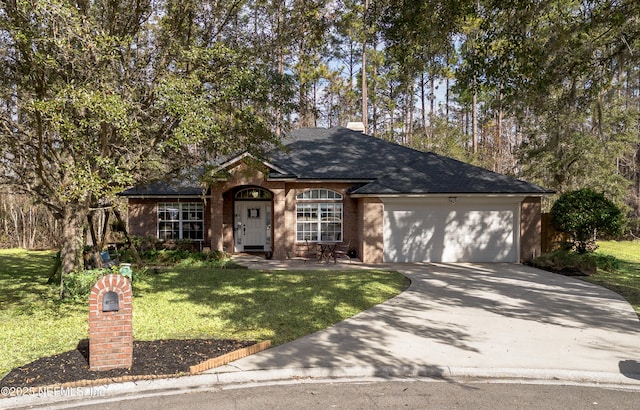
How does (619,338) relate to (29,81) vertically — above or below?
below

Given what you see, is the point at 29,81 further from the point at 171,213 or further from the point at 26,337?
the point at 171,213

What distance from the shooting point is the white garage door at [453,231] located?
17750 millimetres

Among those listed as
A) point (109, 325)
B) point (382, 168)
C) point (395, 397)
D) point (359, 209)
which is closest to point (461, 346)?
point (395, 397)

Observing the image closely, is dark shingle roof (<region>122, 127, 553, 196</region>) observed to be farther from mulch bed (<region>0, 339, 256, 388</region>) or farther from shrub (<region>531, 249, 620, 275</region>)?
mulch bed (<region>0, 339, 256, 388</region>)

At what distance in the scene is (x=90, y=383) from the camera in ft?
18.5

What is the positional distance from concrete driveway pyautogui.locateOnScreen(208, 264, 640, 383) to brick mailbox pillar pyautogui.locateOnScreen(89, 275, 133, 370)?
124 centimetres

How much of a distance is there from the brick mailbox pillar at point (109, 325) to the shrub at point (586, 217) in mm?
15883

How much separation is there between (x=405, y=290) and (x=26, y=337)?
8.35 meters

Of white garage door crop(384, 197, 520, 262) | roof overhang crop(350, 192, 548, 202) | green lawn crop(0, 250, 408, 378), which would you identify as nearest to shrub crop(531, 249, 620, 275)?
white garage door crop(384, 197, 520, 262)

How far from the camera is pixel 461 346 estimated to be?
730 centimetres

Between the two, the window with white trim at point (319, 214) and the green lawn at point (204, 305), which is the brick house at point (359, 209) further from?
the green lawn at point (204, 305)

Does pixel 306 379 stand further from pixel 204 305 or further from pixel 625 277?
pixel 625 277

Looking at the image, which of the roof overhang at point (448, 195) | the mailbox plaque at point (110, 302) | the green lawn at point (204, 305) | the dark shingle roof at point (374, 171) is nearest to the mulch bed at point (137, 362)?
the green lawn at point (204, 305)

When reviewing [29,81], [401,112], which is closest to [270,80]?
[29,81]
